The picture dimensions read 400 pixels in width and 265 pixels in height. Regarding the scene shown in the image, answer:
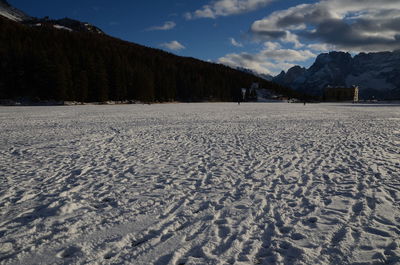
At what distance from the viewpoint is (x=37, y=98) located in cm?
6919

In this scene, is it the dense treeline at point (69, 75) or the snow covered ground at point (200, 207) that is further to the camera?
the dense treeline at point (69, 75)

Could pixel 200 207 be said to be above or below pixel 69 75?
below

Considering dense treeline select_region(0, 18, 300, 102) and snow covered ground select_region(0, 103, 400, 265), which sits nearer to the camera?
snow covered ground select_region(0, 103, 400, 265)

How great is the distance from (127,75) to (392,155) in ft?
292

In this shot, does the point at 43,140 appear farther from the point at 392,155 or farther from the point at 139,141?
the point at 392,155

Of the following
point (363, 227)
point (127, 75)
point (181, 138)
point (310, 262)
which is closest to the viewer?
point (310, 262)

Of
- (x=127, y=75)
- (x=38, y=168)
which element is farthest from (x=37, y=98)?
(x=38, y=168)

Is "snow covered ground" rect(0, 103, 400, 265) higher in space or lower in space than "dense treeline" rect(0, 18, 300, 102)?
lower

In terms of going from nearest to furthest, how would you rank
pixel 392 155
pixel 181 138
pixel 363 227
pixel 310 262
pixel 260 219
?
pixel 310 262
pixel 363 227
pixel 260 219
pixel 392 155
pixel 181 138

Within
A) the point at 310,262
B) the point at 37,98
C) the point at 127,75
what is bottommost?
the point at 310,262

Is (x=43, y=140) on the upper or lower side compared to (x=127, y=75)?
lower

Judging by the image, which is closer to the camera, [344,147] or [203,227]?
[203,227]

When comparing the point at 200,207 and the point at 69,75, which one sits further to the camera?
the point at 69,75

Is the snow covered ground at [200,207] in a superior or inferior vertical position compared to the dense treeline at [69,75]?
inferior
